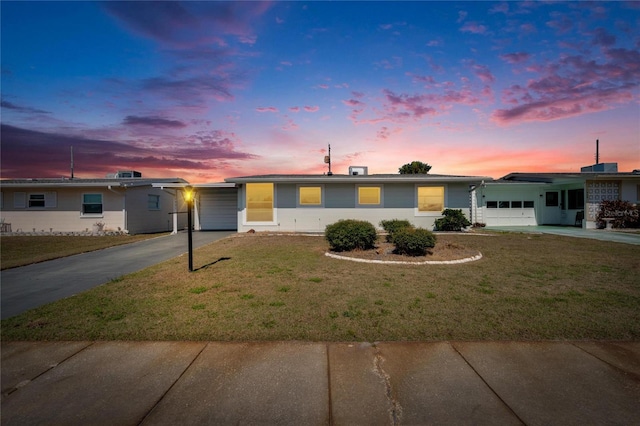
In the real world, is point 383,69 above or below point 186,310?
above

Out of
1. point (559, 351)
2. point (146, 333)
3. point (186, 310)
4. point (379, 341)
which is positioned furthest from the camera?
point (186, 310)

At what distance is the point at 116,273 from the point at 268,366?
631cm

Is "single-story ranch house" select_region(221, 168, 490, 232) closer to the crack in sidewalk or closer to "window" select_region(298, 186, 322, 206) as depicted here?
"window" select_region(298, 186, 322, 206)

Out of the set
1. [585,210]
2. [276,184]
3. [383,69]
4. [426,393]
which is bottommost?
[426,393]

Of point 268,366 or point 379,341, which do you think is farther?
point 379,341

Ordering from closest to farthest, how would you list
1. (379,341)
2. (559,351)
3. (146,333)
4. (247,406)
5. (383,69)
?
(247,406) < (559,351) < (379,341) < (146,333) < (383,69)

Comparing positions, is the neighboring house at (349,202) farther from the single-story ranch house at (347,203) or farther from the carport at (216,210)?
the carport at (216,210)

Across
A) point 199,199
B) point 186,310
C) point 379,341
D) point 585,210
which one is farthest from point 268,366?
point 585,210

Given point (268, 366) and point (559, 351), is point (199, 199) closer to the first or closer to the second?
point (268, 366)

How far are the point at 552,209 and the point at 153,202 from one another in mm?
28350

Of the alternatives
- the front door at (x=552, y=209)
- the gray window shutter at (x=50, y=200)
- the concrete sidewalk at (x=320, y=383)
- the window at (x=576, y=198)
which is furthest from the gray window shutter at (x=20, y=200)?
the window at (x=576, y=198)

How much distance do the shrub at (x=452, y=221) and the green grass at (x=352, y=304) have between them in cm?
732

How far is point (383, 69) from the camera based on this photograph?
11.9 metres

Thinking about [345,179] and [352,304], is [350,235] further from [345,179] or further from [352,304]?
[345,179]
